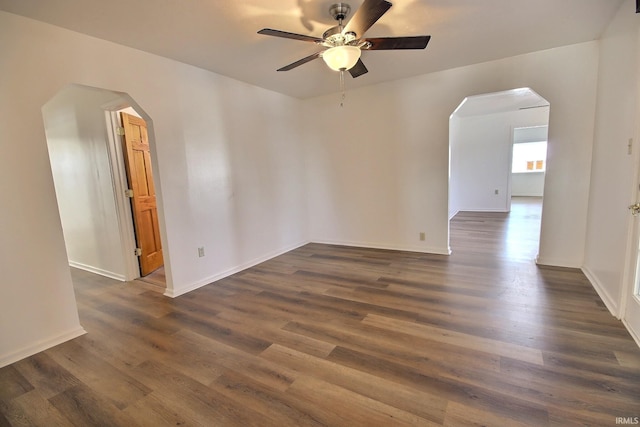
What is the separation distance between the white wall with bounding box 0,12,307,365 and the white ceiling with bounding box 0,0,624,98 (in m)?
0.22

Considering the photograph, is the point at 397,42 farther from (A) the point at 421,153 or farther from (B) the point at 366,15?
(A) the point at 421,153

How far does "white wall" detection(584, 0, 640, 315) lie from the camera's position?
85.8 inches

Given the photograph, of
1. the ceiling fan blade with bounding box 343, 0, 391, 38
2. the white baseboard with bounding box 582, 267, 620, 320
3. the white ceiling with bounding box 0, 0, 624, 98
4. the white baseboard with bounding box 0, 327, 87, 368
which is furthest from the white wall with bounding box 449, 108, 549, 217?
the white baseboard with bounding box 0, 327, 87, 368

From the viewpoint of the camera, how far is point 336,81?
13.0ft

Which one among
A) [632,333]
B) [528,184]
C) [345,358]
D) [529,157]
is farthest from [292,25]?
[529,157]

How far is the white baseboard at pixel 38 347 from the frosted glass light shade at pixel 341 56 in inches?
118

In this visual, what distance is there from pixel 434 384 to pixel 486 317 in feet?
3.29

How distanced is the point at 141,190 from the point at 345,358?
328 centimetres

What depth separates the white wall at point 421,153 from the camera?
3.22 meters

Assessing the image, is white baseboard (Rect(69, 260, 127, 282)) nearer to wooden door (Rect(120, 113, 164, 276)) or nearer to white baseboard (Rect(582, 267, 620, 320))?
wooden door (Rect(120, 113, 164, 276))

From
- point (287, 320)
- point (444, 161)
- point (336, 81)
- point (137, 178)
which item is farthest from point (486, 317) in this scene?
point (137, 178)

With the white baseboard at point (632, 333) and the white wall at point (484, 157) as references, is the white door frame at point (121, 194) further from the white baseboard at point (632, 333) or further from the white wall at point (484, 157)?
the white wall at point (484, 157)

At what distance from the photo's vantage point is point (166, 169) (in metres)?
3.01

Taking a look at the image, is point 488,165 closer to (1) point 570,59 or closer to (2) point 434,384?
(1) point 570,59
